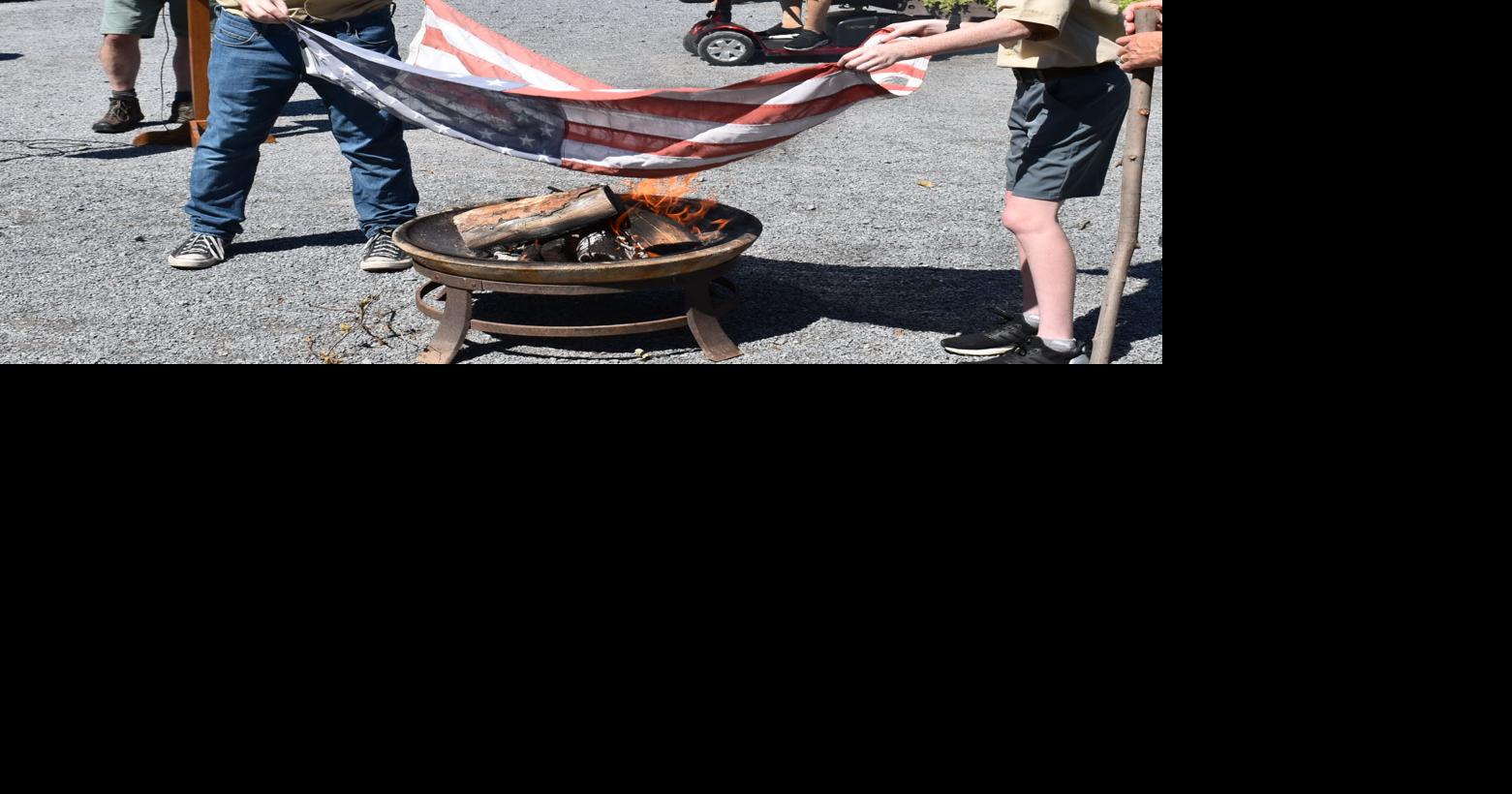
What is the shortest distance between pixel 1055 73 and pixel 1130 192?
38 centimetres

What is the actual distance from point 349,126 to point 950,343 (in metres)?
2.34

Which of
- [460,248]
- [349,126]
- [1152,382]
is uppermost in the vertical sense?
[349,126]

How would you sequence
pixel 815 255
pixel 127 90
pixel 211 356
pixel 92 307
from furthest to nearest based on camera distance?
1. pixel 127 90
2. pixel 815 255
3. pixel 92 307
4. pixel 211 356

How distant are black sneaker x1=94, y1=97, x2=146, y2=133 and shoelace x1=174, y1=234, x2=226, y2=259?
290 cm

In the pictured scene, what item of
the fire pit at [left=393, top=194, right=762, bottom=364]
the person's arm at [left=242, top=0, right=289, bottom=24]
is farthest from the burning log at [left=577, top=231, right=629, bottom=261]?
the person's arm at [left=242, top=0, right=289, bottom=24]

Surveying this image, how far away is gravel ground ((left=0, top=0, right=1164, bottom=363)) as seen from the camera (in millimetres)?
4359

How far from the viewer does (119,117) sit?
7.56m

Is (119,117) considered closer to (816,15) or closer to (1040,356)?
(816,15)

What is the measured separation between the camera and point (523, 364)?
4.15 metres

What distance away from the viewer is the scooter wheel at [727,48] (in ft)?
33.0

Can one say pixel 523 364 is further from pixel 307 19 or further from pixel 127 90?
pixel 127 90

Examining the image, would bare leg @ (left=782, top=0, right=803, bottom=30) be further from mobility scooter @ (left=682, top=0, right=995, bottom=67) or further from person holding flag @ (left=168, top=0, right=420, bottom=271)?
person holding flag @ (left=168, top=0, right=420, bottom=271)

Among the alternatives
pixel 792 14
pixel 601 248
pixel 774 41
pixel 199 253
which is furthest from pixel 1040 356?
pixel 792 14

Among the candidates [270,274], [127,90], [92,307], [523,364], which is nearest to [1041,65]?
[523,364]
